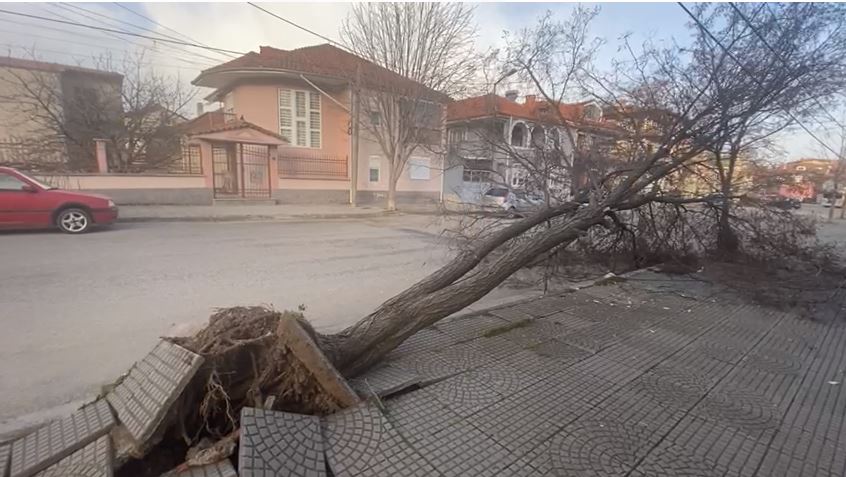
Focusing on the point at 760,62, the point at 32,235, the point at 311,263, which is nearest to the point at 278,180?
the point at 32,235

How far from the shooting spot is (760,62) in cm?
606

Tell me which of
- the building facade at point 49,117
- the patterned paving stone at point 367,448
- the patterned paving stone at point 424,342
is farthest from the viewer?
the building facade at point 49,117

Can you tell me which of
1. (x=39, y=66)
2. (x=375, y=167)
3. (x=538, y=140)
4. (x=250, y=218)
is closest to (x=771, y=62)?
(x=538, y=140)

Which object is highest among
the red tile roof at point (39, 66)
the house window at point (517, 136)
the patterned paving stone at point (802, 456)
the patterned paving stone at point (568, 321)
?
the red tile roof at point (39, 66)

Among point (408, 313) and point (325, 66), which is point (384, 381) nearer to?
point (408, 313)

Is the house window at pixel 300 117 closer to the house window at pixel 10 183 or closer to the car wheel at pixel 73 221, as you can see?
the car wheel at pixel 73 221

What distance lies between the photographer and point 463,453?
2.28 meters

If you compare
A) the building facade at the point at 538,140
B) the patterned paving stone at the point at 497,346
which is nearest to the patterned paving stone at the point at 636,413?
the patterned paving stone at the point at 497,346

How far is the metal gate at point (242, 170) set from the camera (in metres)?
17.4

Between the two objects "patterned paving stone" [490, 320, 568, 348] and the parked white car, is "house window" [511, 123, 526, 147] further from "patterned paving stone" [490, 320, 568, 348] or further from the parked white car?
"patterned paving stone" [490, 320, 568, 348]

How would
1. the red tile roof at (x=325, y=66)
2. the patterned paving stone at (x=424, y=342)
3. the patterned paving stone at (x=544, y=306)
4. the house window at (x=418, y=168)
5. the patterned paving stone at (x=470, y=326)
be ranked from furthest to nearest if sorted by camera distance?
the house window at (x=418, y=168)
the red tile roof at (x=325, y=66)
the patterned paving stone at (x=544, y=306)
the patterned paving stone at (x=470, y=326)
the patterned paving stone at (x=424, y=342)

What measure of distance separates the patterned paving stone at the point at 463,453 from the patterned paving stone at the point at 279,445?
0.60 meters

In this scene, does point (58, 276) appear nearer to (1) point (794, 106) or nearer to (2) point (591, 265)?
(2) point (591, 265)

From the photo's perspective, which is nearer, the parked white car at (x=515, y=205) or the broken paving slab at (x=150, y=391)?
the broken paving slab at (x=150, y=391)
